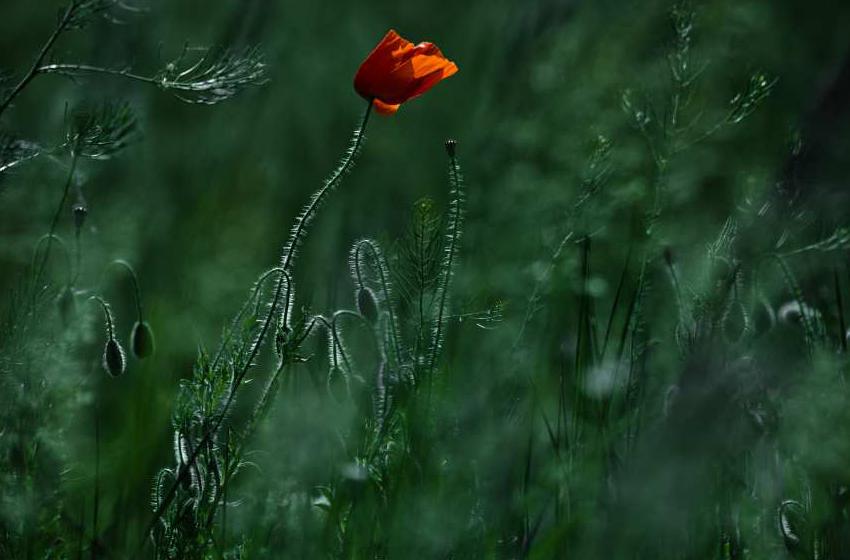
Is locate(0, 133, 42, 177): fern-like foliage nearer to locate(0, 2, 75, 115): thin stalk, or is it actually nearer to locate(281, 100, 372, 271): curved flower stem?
locate(0, 2, 75, 115): thin stalk

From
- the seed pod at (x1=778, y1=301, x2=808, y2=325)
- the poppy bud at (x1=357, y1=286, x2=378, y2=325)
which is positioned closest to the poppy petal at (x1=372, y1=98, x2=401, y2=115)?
the poppy bud at (x1=357, y1=286, x2=378, y2=325)

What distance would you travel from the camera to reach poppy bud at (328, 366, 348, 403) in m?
1.67

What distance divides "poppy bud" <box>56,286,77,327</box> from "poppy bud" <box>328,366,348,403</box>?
1.35 ft

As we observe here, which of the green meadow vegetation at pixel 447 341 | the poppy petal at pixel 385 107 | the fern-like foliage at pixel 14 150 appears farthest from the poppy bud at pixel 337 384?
the fern-like foliage at pixel 14 150

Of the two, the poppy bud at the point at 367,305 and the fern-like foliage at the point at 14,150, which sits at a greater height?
the fern-like foliage at the point at 14,150

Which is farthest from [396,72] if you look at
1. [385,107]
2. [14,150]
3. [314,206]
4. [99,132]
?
[14,150]

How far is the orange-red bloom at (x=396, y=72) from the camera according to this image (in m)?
1.70

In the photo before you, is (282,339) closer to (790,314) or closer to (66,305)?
(66,305)

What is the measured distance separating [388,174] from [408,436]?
1.90 m

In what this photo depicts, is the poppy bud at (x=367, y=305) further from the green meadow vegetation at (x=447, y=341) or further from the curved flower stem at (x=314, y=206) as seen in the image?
the curved flower stem at (x=314, y=206)

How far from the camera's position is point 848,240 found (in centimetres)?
185

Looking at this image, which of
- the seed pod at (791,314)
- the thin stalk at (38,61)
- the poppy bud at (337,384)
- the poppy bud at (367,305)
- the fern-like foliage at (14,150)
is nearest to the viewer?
the thin stalk at (38,61)

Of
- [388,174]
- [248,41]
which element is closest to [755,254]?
[248,41]

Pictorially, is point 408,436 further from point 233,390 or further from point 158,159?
point 158,159
